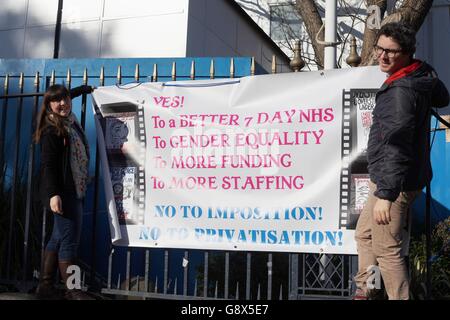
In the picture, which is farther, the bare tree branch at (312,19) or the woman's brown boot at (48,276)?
the bare tree branch at (312,19)

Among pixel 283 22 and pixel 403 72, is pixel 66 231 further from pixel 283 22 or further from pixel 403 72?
pixel 283 22

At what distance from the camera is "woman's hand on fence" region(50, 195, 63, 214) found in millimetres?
5066

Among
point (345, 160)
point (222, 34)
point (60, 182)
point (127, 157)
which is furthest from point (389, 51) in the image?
point (222, 34)

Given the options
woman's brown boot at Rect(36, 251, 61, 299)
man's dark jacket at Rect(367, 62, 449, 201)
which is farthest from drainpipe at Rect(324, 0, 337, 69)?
woman's brown boot at Rect(36, 251, 61, 299)

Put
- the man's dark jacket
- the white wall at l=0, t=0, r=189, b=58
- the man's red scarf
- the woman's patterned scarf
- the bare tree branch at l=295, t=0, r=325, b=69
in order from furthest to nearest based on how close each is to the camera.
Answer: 1. the bare tree branch at l=295, t=0, r=325, b=69
2. the white wall at l=0, t=0, r=189, b=58
3. the woman's patterned scarf
4. the man's red scarf
5. the man's dark jacket

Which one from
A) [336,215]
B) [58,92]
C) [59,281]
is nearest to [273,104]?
[336,215]

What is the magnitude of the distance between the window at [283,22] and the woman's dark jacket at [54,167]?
1379cm

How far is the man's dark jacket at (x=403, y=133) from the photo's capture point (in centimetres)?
398

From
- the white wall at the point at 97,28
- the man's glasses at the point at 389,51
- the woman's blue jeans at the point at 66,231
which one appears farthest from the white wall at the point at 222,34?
the man's glasses at the point at 389,51

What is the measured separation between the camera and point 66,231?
5195 mm

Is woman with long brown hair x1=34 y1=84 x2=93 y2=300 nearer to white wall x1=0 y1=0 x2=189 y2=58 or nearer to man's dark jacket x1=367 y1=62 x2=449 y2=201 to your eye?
man's dark jacket x1=367 y1=62 x2=449 y2=201

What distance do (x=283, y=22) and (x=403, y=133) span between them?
1487cm

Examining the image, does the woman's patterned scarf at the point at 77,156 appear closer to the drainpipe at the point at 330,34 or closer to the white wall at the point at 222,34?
the drainpipe at the point at 330,34

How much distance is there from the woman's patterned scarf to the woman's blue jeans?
130mm
